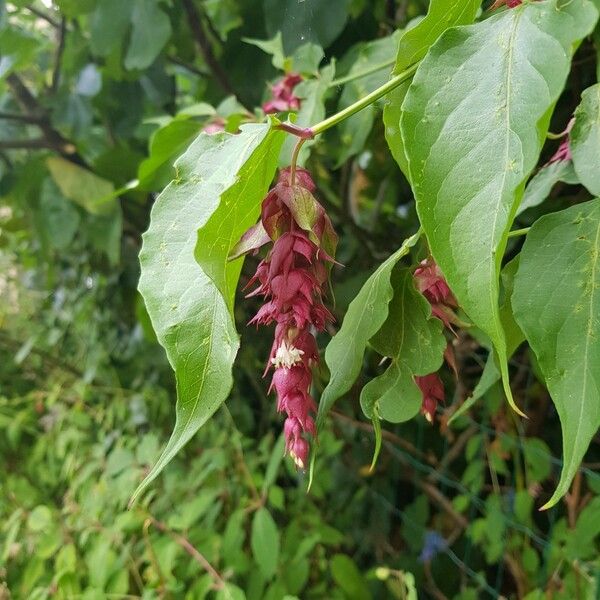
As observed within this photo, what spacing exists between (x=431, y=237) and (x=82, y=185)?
2.47ft

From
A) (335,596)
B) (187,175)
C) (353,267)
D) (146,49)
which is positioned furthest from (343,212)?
(187,175)

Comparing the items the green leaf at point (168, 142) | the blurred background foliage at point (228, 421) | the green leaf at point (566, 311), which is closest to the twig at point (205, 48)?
the blurred background foliage at point (228, 421)

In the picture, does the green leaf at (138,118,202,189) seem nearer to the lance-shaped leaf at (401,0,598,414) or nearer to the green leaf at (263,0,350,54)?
the green leaf at (263,0,350,54)

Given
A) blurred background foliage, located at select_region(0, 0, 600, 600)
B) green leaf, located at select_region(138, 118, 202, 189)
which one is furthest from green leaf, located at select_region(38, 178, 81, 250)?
green leaf, located at select_region(138, 118, 202, 189)

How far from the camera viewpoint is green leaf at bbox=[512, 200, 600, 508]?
223 millimetres

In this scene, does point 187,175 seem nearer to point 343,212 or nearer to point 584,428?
point 584,428

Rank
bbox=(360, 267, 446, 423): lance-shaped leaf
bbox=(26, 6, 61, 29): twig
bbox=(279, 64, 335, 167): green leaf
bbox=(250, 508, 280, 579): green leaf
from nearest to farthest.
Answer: bbox=(360, 267, 446, 423): lance-shaped leaf < bbox=(279, 64, 335, 167): green leaf < bbox=(250, 508, 280, 579): green leaf < bbox=(26, 6, 61, 29): twig

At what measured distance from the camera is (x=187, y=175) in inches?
10.1

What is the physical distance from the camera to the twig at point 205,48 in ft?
2.58

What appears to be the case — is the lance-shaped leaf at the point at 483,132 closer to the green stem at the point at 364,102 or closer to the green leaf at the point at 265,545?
the green stem at the point at 364,102

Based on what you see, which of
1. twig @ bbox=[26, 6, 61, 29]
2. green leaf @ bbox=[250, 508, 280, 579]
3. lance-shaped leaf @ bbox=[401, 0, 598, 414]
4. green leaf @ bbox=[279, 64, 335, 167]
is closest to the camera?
lance-shaped leaf @ bbox=[401, 0, 598, 414]

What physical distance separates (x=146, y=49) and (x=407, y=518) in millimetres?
777

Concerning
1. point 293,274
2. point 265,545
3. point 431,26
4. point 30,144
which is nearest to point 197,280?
point 293,274

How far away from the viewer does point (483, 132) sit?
0.68 feet
